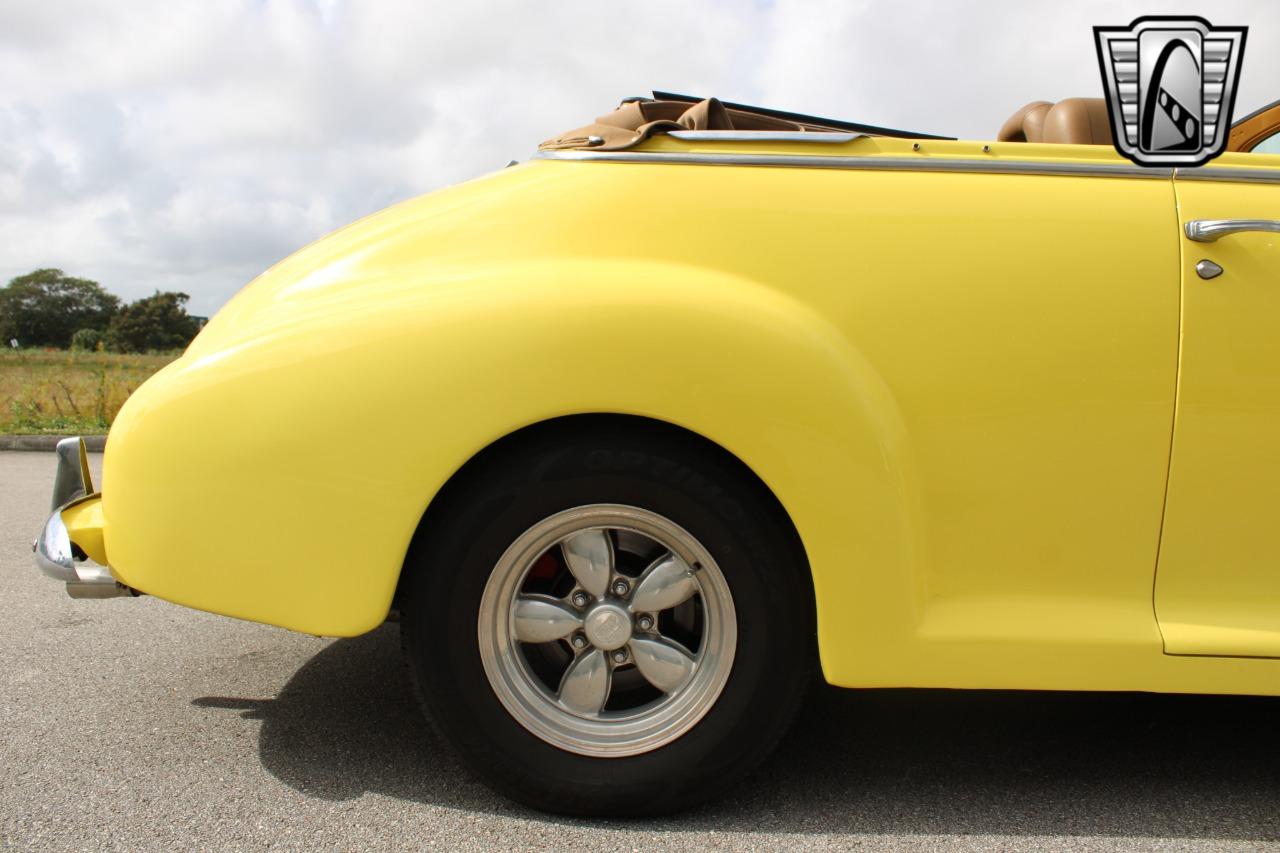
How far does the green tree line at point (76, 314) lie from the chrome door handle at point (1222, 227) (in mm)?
71997

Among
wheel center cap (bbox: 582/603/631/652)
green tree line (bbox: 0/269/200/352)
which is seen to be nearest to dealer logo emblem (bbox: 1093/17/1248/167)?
wheel center cap (bbox: 582/603/631/652)

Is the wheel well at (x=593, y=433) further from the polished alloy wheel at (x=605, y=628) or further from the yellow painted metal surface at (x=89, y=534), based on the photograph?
the yellow painted metal surface at (x=89, y=534)

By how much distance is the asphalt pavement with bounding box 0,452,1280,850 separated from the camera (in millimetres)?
2051

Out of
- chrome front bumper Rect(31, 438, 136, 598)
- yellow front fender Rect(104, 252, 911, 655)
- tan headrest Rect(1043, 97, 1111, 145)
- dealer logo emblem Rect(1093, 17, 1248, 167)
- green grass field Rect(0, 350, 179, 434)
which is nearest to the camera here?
dealer logo emblem Rect(1093, 17, 1248, 167)

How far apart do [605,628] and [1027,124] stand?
1952 millimetres

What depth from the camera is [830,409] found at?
6.45 feet

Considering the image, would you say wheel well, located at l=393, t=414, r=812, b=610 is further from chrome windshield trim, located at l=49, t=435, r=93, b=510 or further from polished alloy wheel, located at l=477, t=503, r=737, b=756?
chrome windshield trim, located at l=49, t=435, r=93, b=510

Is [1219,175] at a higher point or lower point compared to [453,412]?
higher

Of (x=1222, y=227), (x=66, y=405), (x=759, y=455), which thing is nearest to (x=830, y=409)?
(x=759, y=455)

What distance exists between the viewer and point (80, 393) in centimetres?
1254

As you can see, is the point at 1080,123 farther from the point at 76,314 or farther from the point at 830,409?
the point at 76,314

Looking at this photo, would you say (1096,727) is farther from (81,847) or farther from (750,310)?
(81,847)

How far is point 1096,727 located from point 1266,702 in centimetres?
66

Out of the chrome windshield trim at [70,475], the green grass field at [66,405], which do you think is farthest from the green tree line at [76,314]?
the chrome windshield trim at [70,475]
